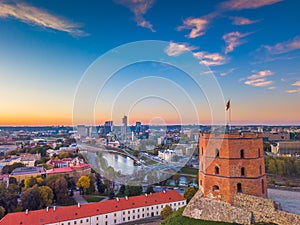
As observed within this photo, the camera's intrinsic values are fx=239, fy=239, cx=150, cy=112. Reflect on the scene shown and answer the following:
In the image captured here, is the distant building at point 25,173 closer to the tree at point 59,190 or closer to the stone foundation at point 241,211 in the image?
the tree at point 59,190

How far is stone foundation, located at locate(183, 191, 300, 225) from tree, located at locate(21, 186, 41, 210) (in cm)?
2340

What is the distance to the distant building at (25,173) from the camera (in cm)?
4893

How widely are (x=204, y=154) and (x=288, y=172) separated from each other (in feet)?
125

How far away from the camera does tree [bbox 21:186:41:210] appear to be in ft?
101

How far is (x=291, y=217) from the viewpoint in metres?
11.8

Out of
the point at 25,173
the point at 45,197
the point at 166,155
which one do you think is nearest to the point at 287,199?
the point at 166,155

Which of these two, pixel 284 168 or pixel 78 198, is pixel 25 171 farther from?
pixel 284 168

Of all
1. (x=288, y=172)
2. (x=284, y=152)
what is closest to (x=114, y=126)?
(x=288, y=172)

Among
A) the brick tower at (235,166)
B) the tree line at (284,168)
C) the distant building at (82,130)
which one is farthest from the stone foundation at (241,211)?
the tree line at (284,168)

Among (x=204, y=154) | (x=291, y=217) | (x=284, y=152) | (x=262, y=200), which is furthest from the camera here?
(x=284, y=152)

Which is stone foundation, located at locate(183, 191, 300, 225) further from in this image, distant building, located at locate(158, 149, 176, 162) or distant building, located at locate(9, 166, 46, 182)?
distant building, located at locate(9, 166, 46, 182)

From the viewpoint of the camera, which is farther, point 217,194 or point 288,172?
point 288,172

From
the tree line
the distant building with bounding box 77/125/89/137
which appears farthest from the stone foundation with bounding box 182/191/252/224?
the tree line

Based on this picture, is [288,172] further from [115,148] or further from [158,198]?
[115,148]
